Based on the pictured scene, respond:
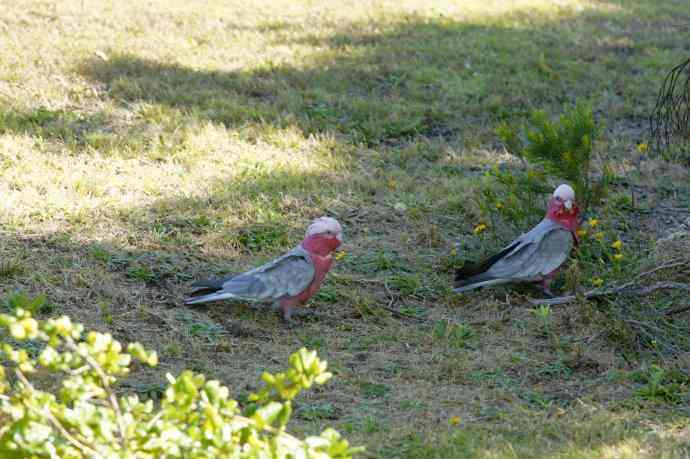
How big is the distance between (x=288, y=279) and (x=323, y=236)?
31 cm

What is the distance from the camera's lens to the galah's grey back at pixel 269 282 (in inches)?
199

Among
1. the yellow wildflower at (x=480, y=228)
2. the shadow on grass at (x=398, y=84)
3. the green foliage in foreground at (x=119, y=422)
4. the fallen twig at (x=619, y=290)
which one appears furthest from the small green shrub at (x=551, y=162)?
the green foliage in foreground at (x=119, y=422)

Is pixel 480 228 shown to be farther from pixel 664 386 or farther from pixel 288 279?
pixel 664 386

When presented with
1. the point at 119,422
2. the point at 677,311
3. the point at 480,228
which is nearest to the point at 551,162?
the point at 480,228

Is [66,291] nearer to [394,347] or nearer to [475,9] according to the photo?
[394,347]

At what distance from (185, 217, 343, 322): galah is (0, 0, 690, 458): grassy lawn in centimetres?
17

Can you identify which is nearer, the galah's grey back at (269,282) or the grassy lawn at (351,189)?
the grassy lawn at (351,189)

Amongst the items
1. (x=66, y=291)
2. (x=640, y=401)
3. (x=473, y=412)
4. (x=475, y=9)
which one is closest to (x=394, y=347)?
(x=473, y=412)

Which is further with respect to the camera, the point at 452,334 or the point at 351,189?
the point at 351,189

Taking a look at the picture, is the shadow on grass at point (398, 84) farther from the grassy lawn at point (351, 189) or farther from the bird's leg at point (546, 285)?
the bird's leg at point (546, 285)

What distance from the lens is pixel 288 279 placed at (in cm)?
508

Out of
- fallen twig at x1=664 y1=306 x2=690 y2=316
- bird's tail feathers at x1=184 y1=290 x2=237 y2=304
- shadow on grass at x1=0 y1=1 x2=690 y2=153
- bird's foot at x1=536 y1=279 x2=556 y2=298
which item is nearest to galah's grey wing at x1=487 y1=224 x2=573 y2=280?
bird's foot at x1=536 y1=279 x2=556 y2=298

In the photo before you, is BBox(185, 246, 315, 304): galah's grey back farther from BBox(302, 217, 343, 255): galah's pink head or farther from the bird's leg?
the bird's leg

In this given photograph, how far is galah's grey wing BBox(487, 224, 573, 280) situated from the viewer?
5484mm
